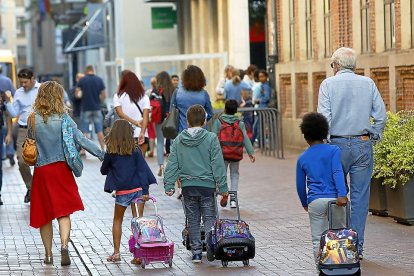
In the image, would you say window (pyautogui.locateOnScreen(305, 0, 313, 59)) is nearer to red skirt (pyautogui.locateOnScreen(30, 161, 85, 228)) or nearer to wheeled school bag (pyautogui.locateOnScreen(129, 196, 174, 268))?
red skirt (pyautogui.locateOnScreen(30, 161, 85, 228))

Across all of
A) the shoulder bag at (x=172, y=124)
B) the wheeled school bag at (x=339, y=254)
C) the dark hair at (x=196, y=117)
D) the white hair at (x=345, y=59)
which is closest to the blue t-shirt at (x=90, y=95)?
the shoulder bag at (x=172, y=124)

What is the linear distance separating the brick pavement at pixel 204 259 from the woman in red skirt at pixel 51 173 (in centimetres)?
44

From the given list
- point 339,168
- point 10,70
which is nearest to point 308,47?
point 10,70

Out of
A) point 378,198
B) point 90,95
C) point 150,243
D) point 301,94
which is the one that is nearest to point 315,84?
point 301,94

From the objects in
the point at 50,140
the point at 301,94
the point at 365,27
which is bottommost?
the point at 301,94

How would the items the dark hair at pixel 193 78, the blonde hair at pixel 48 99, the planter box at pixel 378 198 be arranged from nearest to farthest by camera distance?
1. the blonde hair at pixel 48 99
2. the planter box at pixel 378 198
3. the dark hair at pixel 193 78

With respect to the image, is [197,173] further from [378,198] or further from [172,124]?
[172,124]

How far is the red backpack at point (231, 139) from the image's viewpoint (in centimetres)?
1636

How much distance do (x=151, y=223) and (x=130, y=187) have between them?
51cm

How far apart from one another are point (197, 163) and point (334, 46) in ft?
48.2

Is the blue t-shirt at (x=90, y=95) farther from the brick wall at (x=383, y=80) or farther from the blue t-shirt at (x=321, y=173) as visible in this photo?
the blue t-shirt at (x=321, y=173)

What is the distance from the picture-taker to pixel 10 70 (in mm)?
38469

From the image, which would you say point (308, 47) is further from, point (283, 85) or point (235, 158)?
point (235, 158)

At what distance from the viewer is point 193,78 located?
1639cm
